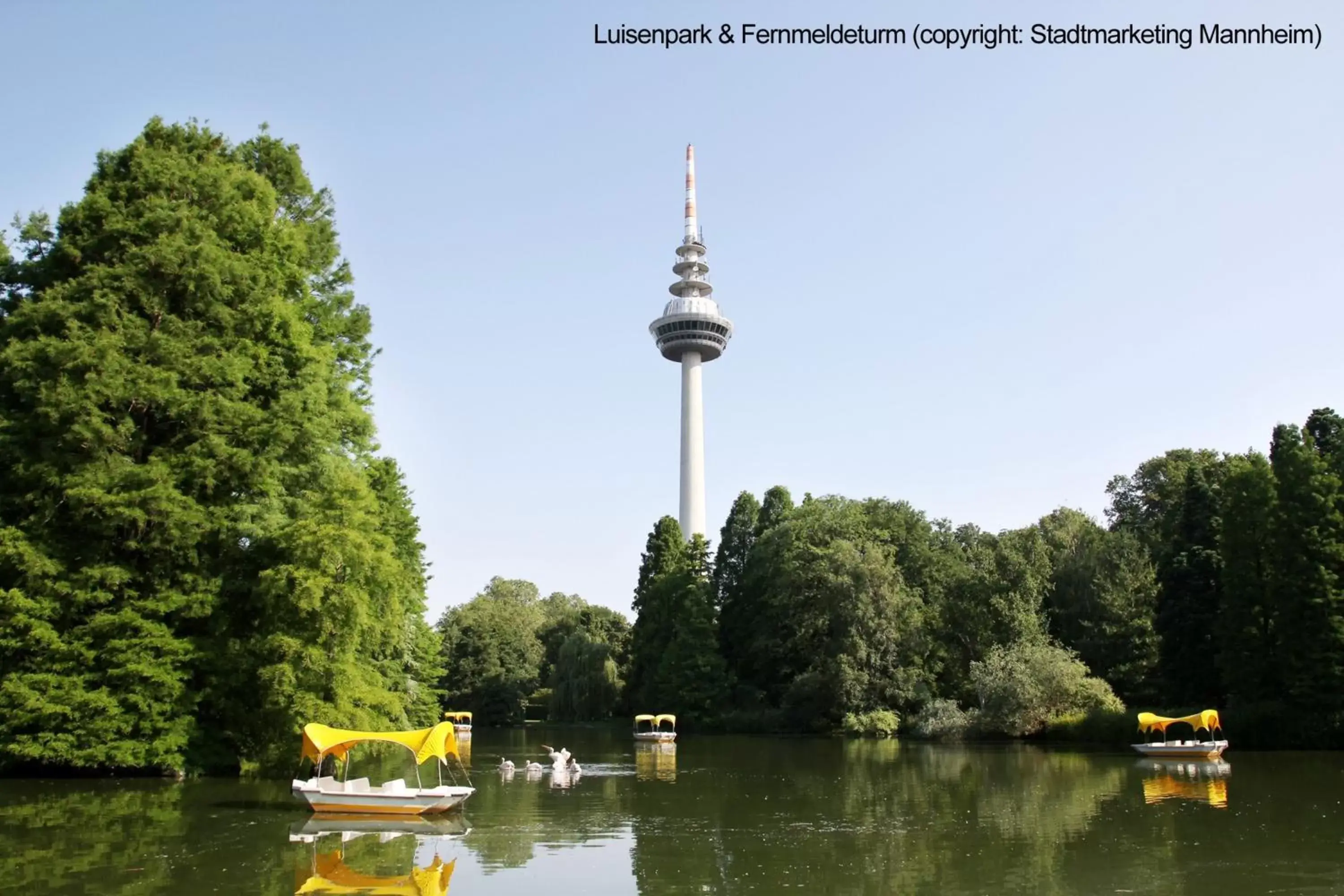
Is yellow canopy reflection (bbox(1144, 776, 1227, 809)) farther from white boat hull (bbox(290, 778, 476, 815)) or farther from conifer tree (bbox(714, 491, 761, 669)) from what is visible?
conifer tree (bbox(714, 491, 761, 669))

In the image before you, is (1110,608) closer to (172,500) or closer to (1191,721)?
(1191,721)

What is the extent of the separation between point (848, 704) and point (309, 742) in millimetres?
42697

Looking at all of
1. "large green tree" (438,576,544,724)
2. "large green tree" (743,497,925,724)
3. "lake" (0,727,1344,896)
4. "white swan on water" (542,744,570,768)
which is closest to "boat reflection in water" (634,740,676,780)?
"lake" (0,727,1344,896)

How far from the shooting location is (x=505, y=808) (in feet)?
86.8

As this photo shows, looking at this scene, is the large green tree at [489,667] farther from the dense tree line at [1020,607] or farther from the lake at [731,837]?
the lake at [731,837]

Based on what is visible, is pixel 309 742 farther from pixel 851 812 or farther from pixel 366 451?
pixel 366 451

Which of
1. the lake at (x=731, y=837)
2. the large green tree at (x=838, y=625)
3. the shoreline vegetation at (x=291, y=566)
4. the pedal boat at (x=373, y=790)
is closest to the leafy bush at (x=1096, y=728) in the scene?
the shoreline vegetation at (x=291, y=566)

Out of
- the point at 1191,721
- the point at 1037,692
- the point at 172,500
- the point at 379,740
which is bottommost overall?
the point at 1191,721

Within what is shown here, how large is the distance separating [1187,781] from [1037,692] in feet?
64.4

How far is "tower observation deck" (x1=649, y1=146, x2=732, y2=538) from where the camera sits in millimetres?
110812

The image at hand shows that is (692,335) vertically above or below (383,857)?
above

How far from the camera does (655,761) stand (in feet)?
143

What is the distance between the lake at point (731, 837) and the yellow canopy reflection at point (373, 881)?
0.21 feet

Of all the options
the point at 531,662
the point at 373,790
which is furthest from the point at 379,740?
the point at 531,662
